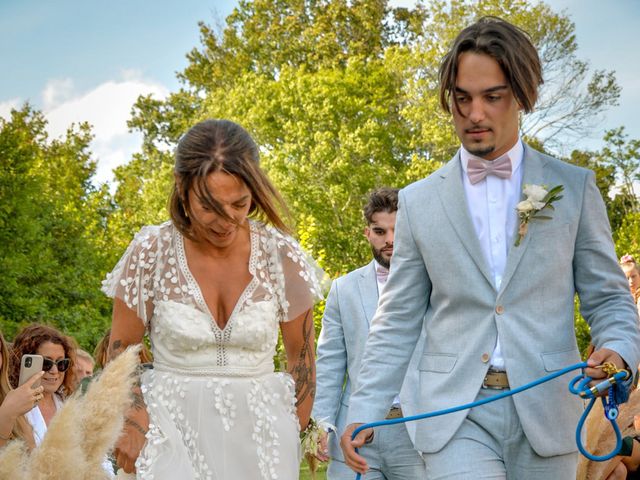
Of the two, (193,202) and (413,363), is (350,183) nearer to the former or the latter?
(413,363)

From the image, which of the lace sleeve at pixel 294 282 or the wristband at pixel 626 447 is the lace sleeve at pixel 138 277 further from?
the wristband at pixel 626 447

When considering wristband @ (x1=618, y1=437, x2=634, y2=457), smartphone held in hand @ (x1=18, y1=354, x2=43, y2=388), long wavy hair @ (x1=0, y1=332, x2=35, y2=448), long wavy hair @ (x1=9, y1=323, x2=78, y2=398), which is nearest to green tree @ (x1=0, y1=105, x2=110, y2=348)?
long wavy hair @ (x1=9, y1=323, x2=78, y2=398)

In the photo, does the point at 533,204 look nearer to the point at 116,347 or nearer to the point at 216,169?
the point at 216,169

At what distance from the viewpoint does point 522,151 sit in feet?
17.5

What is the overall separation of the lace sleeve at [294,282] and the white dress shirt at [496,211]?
2.79 ft

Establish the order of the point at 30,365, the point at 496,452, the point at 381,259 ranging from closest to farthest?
the point at 496,452
the point at 30,365
the point at 381,259

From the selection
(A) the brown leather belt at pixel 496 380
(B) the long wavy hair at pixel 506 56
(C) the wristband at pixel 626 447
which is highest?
(B) the long wavy hair at pixel 506 56

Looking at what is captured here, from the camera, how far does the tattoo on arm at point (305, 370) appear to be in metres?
5.61

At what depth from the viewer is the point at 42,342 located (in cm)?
968

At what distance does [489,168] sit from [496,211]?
0.20 metres

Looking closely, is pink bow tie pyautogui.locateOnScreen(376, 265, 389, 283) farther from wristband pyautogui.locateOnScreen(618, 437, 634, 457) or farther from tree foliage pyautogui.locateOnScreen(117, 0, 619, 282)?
tree foliage pyautogui.locateOnScreen(117, 0, 619, 282)

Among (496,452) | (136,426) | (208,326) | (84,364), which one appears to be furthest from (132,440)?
(84,364)

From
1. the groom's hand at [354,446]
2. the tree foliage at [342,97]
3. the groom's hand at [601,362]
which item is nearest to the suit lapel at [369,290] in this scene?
the groom's hand at [354,446]

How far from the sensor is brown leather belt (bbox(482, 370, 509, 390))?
16.3 ft
